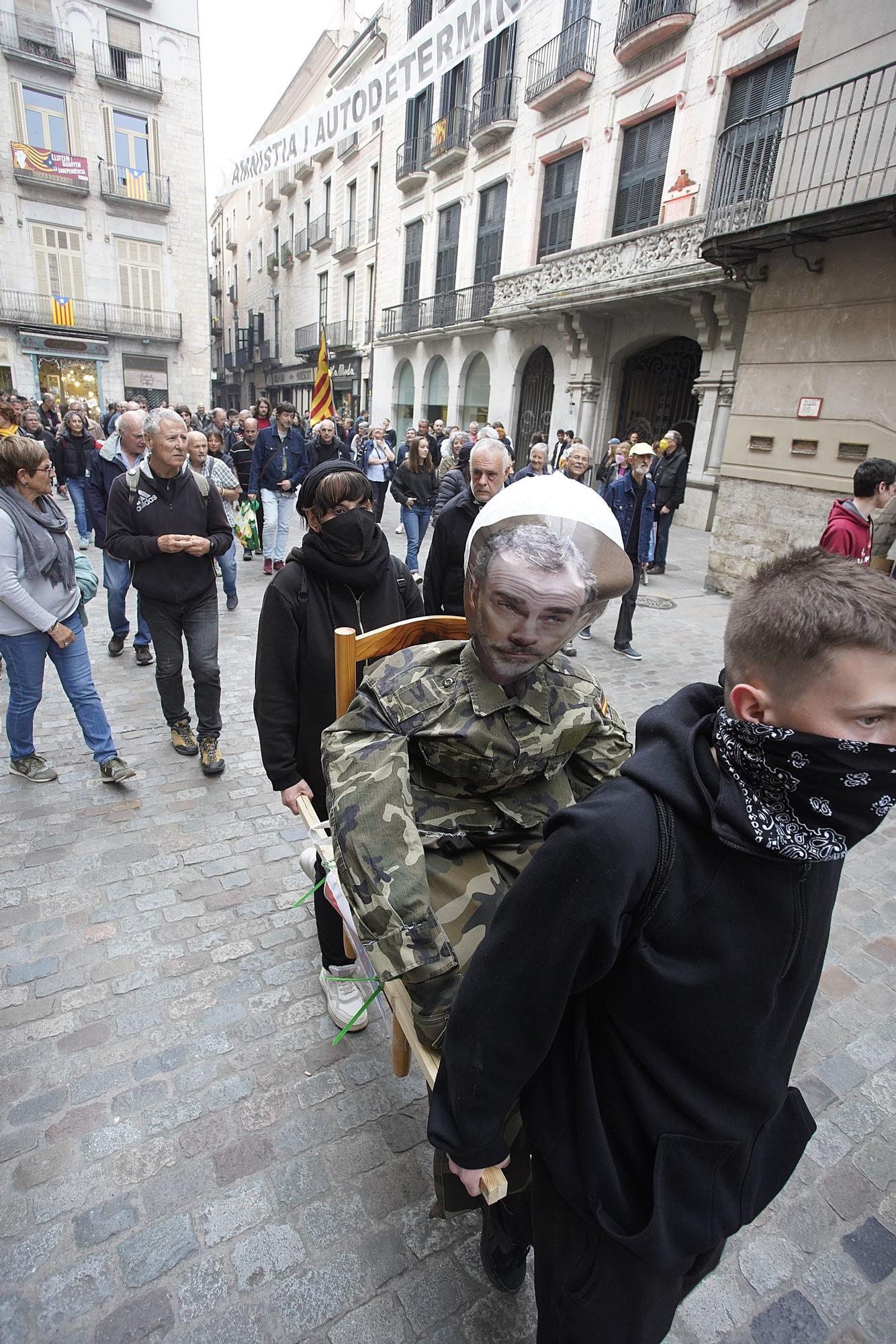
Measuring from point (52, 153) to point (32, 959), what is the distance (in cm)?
3146

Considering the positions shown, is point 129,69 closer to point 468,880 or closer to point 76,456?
point 76,456

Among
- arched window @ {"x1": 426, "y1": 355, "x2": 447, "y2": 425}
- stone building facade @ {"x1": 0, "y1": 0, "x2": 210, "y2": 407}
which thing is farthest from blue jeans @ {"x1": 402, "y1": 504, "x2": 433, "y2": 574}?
stone building facade @ {"x1": 0, "y1": 0, "x2": 210, "y2": 407}

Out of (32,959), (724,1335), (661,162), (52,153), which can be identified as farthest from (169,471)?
(52,153)

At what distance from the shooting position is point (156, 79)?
24859mm

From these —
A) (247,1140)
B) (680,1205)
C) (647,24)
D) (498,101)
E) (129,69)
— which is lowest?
(247,1140)

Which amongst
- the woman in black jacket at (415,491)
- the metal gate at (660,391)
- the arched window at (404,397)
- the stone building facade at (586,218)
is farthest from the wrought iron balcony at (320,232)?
the woman in black jacket at (415,491)

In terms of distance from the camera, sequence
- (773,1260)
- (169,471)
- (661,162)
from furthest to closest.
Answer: (661,162), (169,471), (773,1260)

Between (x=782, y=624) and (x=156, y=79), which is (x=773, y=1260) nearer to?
(x=782, y=624)

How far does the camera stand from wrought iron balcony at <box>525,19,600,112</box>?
50.2 feet

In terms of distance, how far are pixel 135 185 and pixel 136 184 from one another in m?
0.09

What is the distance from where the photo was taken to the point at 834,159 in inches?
307

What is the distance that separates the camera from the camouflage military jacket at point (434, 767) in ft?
4.44

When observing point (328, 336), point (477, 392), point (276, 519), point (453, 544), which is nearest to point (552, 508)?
point (453, 544)

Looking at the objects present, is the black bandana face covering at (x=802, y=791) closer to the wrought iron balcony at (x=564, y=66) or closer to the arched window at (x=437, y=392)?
the wrought iron balcony at (x=564, y=66)
